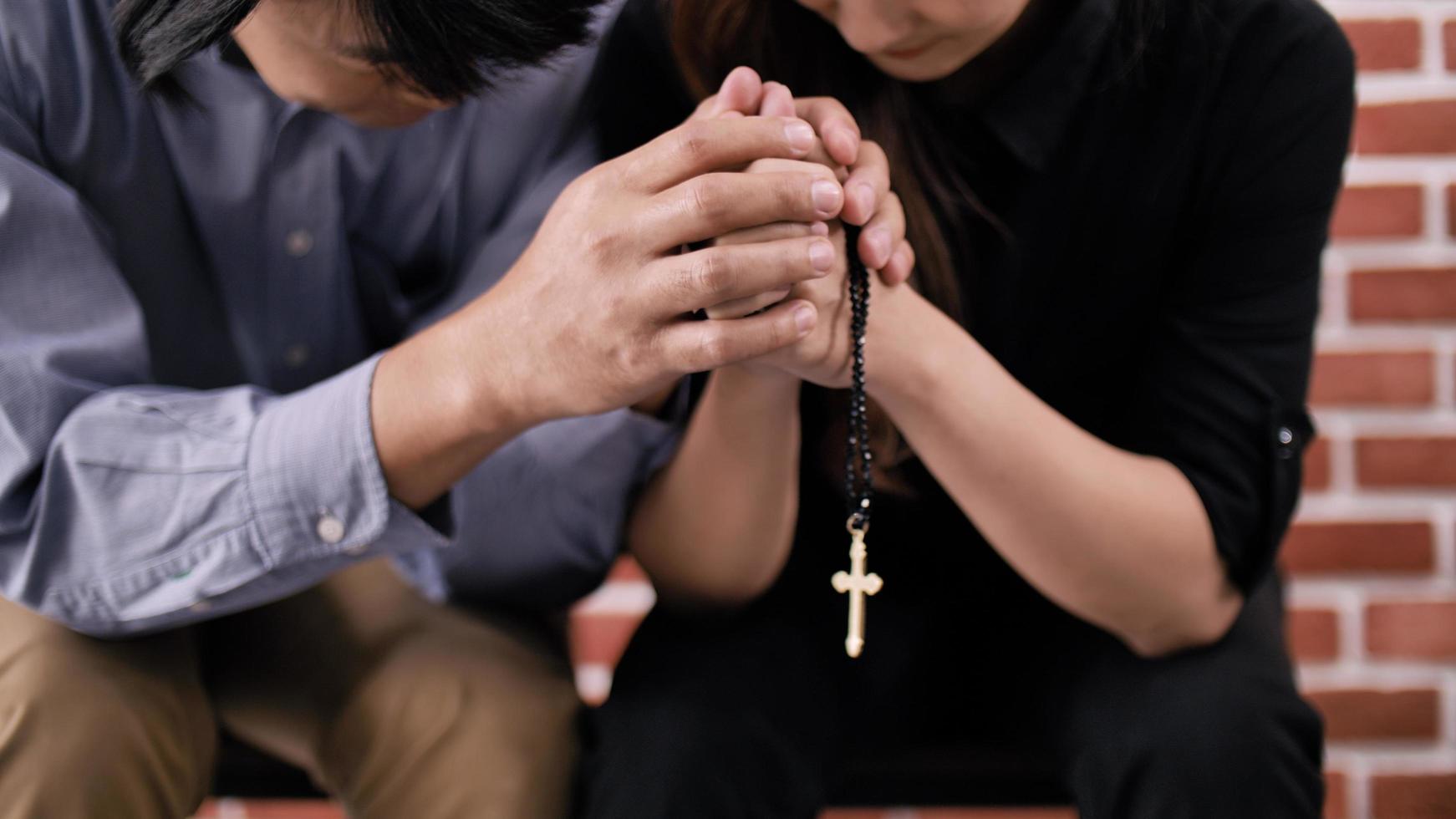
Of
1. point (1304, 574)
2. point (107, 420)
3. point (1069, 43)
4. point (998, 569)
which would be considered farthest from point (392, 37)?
point (1304, 574)

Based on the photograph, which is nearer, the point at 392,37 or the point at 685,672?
the point at 392,37

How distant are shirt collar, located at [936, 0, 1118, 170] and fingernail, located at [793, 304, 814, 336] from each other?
237mm

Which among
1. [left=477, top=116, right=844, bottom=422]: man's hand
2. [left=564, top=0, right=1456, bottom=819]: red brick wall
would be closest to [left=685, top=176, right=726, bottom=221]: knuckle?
[left=477, top=116, right=844, bottom=422]: man's hand

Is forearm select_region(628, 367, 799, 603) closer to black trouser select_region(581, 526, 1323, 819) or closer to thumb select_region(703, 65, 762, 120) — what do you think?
black trouser select_region(581, 526, 1323, 819)

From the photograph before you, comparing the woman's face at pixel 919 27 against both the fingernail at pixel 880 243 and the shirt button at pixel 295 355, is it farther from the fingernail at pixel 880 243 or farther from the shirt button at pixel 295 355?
the shirt button at pixel 295 355

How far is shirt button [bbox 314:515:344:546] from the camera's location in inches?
27.1

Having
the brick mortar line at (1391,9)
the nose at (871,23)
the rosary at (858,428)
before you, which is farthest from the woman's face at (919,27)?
the brick mortar line at (1391,9)

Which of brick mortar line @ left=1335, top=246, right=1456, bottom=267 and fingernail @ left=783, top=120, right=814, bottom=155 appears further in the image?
brick mortar line @ left=1335, top=246, right=1456, bottom=267

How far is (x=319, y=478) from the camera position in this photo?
0.68 meters

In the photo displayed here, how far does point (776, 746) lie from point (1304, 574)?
70 centimetres

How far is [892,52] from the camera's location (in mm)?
703

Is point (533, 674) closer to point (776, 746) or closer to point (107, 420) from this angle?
point (776, 746)

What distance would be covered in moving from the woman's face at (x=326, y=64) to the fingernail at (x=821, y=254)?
252 millimetres

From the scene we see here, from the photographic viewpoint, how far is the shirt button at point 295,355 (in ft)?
2.82
